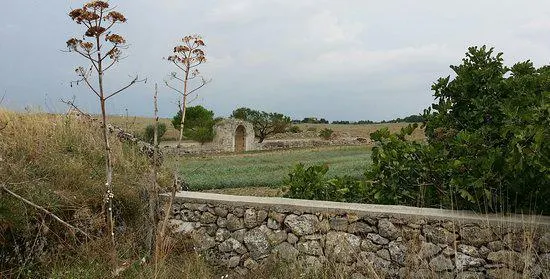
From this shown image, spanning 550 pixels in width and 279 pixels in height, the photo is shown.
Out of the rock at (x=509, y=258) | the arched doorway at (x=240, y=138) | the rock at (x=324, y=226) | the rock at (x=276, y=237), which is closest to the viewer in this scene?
the rock at (x=509, y=258)

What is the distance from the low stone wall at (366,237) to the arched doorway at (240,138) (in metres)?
28.4

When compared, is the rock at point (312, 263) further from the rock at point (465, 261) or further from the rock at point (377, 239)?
the rock at point (465, 261)

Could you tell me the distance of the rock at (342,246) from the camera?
5.36 metres

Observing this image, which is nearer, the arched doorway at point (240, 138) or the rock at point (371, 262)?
the rock at point (371, 262)

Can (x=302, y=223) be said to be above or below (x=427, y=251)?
above

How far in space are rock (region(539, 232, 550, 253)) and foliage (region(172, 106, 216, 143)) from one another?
3192 centimetres

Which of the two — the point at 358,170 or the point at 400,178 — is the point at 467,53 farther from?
the point at 358,170

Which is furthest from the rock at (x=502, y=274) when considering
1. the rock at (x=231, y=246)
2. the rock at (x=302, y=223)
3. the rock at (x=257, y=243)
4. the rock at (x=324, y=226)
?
the rock at (x=231, y=246)

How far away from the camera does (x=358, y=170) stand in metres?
15.3

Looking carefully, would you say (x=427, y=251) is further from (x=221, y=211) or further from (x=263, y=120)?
(x=263, y=120)

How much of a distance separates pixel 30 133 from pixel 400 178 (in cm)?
541

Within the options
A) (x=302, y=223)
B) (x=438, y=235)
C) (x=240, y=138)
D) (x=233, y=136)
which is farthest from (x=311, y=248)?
(x=240, y=138)

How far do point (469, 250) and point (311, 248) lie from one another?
1.62 metres

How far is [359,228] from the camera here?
17.6ft
